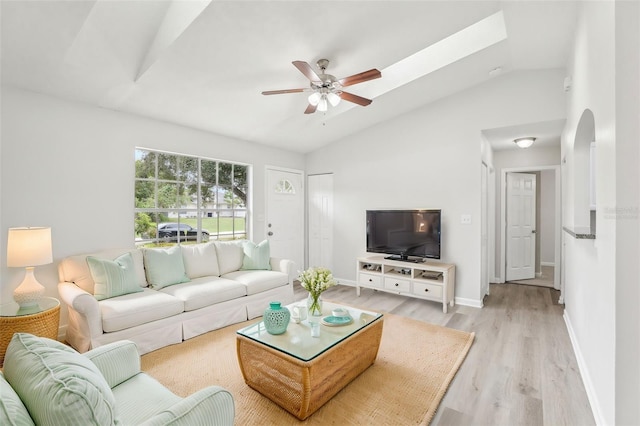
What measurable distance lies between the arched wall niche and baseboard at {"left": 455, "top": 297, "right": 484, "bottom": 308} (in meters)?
1.61

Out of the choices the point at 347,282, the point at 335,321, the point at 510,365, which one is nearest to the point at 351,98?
the point at 335,321

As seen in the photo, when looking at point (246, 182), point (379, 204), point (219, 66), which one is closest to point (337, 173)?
point (379, 204)

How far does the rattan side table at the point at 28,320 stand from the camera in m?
2.41

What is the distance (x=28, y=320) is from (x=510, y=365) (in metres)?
3.93

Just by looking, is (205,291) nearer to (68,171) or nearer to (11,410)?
(68,171)

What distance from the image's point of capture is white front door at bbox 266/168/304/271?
529cm

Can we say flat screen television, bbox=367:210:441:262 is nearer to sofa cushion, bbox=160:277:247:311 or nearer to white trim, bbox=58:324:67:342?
sofa cushion, bbox=160:277:247:311

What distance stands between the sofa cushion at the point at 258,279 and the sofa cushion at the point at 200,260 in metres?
0.20

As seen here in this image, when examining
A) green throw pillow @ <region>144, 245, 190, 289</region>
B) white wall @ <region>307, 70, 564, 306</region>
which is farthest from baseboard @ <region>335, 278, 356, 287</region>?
green throw pillow @ <region>144, 245, 190, 289</region>

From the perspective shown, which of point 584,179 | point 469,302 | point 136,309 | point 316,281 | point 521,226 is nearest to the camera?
point 316,281

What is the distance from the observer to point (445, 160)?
14.4 feet

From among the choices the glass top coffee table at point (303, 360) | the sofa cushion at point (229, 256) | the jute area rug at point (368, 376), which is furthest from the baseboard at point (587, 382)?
the sofa cushion at point (229, 256)

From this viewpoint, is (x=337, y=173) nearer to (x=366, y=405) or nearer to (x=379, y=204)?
(x=379, y=204)

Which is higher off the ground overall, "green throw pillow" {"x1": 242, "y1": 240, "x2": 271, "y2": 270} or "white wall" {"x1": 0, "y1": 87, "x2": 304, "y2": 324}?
"white wall" {"x1": 0, "y1": 87, "x2": 304, "y2": 324}
